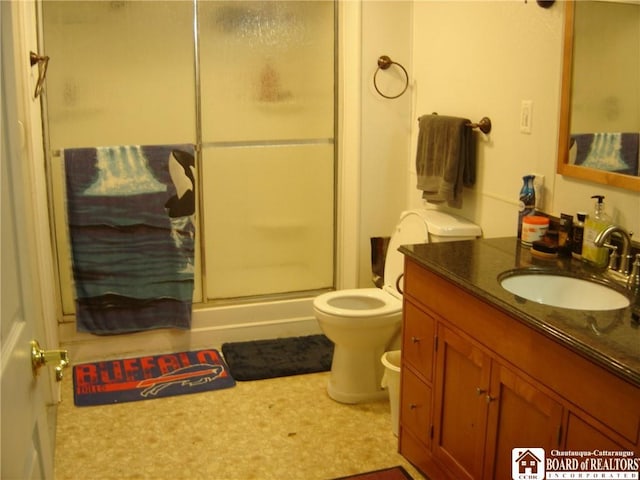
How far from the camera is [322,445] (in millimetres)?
2799

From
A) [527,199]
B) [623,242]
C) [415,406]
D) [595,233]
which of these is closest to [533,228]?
[527,199]

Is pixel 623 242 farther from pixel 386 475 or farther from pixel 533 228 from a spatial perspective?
pixel 386 475

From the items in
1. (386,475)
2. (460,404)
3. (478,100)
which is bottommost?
(386,475)

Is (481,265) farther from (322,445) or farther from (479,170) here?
(322,445)

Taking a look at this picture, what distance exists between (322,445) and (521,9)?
1.87 m

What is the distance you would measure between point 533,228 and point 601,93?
51 centimetres

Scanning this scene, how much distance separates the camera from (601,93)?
232 cm

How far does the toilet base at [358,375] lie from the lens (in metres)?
3.11

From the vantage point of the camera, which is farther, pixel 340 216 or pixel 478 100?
pixel 340 216

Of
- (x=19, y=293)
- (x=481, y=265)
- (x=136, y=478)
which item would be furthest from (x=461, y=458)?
(x=19, y=293)

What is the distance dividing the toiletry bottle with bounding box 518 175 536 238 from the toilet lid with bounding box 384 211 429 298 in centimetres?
54

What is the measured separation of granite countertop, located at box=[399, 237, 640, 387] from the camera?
1589 millimetres

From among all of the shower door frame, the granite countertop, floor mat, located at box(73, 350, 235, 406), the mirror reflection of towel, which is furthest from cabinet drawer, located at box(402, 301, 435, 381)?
the shower door frame

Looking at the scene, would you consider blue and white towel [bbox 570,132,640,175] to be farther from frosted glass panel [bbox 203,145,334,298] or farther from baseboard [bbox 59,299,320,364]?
baseboard [bbox 59,299,320,364]
